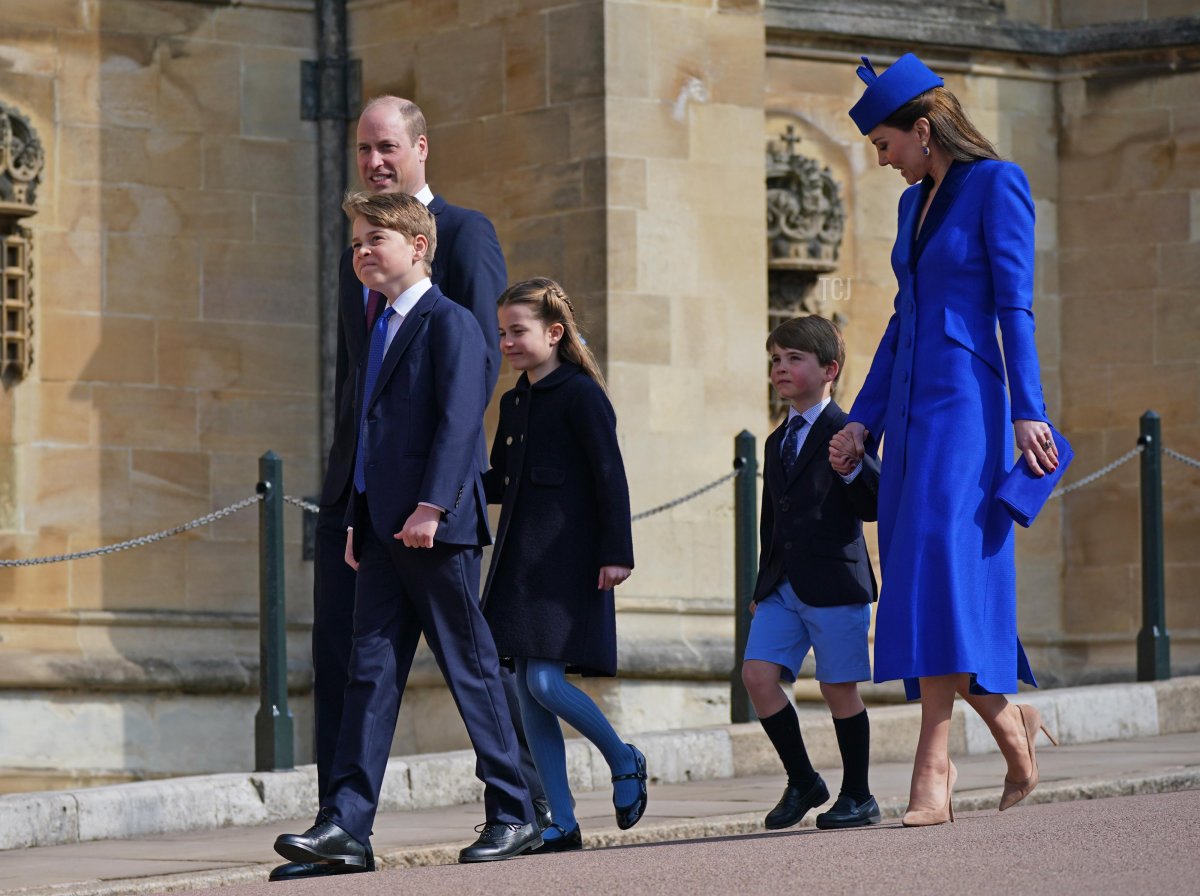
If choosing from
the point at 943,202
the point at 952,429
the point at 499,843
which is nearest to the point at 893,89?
the point at 943,202

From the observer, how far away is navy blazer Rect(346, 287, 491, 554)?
614 centimetres

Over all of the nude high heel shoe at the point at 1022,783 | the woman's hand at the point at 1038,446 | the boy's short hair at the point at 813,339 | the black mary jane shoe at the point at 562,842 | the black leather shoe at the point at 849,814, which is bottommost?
the black mary jane shoe at the point at 562,842

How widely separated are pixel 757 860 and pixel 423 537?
1.12m

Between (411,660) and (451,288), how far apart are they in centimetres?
106

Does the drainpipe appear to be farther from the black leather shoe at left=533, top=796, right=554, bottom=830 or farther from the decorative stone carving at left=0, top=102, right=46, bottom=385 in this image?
the black leather shoe at left=533, top=796, right=554, bottom=830

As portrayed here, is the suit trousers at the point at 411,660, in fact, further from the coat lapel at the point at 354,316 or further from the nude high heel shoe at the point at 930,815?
the nude high heel shoe at the point at 930,815

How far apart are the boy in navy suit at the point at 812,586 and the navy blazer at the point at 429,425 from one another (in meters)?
0.95

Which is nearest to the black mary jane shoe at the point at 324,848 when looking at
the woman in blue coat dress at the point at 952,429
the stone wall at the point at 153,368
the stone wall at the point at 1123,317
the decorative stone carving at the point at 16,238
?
the woman in blue coat dress at the point at 952,429

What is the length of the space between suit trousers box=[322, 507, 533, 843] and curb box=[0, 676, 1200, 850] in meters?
1.61

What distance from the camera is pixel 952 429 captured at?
20.1 ft

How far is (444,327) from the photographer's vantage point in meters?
6.25

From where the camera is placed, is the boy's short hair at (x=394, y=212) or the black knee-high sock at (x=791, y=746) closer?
the boy's short hair at (x=394, y=212)

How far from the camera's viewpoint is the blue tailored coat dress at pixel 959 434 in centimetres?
606

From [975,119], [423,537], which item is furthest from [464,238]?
[975,119]
